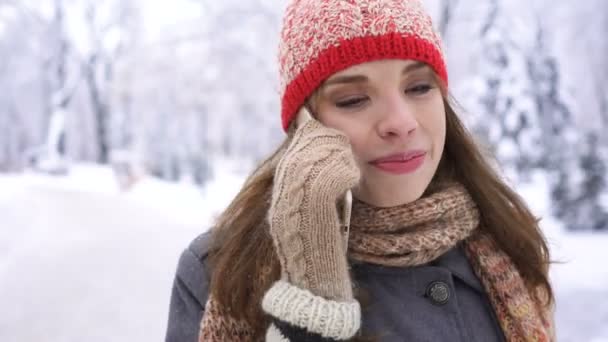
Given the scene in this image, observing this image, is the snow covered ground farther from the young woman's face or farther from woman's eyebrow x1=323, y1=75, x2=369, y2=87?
woman's eyebrow x1=323, y1=75, x2=369, y2=87

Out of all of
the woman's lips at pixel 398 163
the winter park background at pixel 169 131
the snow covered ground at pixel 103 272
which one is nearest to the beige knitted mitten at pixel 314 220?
the woman's lips at pixel 398 163

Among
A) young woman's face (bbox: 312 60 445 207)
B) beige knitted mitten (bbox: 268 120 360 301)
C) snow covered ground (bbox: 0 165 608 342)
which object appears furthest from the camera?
snow covered ground (bbox: 0 165 608 342)

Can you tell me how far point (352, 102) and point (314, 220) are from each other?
0.34m

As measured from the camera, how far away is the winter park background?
144 inches

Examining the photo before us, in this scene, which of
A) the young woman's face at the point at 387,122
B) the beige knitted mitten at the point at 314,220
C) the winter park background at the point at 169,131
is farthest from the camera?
the winter park background at the point at 169,131

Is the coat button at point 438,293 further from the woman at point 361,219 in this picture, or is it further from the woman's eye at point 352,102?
the woman's eye at point 352,102

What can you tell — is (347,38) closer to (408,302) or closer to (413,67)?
(413,67)

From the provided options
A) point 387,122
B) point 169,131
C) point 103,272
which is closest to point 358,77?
point 387,122

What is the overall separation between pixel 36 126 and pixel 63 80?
5.65m

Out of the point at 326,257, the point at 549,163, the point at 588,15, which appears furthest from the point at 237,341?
the point at 588,15

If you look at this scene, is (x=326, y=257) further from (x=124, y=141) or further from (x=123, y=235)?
(x=124, y=141)

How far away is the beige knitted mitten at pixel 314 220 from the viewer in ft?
3.54

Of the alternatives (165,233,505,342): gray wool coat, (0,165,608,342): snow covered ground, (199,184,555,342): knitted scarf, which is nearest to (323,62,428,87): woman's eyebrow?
(199,184,555,342): knitted scarf

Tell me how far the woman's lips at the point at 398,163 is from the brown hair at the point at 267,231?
305 millimetres
